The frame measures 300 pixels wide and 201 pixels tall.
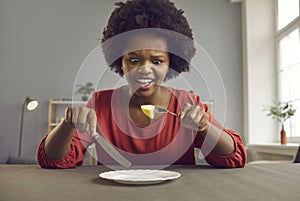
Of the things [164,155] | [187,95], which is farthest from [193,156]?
[187,95]

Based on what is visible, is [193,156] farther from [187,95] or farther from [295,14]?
[295,14]

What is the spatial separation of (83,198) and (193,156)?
693 millimetres

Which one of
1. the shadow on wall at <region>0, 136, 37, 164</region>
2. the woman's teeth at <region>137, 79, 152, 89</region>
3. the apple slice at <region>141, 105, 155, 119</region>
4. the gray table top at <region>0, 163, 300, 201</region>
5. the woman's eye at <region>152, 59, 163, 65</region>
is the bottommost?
the shadow on wall at <region>0, 136, 37, 164</region>

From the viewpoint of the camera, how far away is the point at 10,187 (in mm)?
586

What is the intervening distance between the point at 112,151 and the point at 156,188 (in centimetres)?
55

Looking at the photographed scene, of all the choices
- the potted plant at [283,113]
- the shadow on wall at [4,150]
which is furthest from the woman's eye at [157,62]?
the potted plant at [283,113]

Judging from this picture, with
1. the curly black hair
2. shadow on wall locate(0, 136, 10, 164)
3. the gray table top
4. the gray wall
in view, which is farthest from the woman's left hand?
the gray wall

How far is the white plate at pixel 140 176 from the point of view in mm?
578

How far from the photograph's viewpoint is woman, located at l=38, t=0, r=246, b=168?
96 centimetres

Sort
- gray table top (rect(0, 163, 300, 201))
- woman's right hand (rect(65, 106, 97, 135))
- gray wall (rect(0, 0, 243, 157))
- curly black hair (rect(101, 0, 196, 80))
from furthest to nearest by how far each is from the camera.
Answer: gray wall (rect(0, 0, 243, 157))
curly black hair (rect(101, 0, 196, 80))
woman's right hand (rect(65, 106, 97, 135))
gray table top (rect(0, 163, 300, 201))

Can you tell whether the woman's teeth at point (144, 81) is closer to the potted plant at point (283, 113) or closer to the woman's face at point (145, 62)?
the woman's face at point (145, 62)

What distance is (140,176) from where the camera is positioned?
686 mm

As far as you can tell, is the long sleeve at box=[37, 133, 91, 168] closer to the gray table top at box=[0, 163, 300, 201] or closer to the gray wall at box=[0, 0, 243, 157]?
the gray table top at box=[0, 163, 300, 201]

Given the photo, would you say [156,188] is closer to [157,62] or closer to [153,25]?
[157,62]
